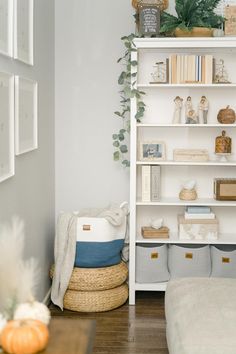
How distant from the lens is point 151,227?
4375 millimetres

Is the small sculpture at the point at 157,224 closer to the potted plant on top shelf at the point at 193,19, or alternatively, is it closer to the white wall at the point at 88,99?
the white wall at the point at 88,99

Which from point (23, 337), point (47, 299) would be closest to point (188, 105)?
point (47, 299)

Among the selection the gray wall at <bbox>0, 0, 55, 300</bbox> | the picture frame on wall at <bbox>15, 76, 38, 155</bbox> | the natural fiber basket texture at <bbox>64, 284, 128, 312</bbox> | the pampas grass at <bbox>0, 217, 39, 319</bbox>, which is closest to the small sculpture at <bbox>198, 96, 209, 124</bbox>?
the gray wall at <bbox>0, 0, 55, 300</bbox>

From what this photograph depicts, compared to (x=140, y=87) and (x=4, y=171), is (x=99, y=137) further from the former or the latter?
(x=4, y=171)

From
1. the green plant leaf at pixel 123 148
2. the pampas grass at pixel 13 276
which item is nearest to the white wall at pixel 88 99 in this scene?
the green plant leaf at pixel 123 148

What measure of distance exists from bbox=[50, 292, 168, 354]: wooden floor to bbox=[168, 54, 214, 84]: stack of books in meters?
1.63

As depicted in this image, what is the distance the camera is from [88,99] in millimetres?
4523

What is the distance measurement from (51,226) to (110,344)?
121cm

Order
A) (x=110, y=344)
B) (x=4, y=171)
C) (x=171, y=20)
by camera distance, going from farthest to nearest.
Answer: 1. (x=171, y=20)
2. (x=110, y=344)
3. (x=4, y=171)

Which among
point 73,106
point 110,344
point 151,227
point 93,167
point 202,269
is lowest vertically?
point 110,344

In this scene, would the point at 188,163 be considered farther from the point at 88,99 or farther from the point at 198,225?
the point at 88,99

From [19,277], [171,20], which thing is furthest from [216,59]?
[19,277]

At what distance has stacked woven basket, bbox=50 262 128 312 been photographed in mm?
4008

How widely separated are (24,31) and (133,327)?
1.96 metres
